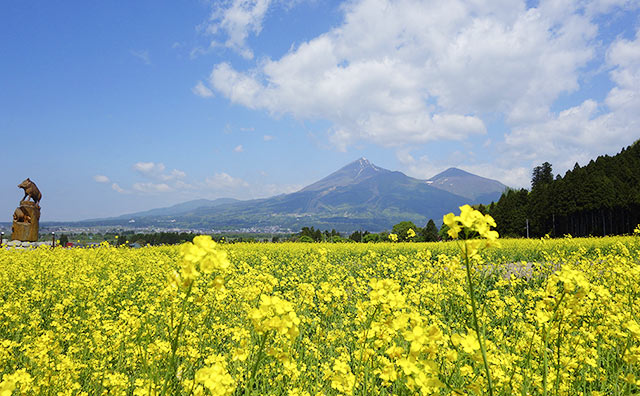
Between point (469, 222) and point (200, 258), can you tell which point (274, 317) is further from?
point (469, 222)

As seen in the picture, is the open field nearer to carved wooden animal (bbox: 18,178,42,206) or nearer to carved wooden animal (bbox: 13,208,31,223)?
carved wooden animal (bbox: 13,208,31,223)

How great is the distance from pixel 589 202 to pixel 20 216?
45369 mm

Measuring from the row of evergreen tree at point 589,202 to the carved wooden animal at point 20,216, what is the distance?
4311cm

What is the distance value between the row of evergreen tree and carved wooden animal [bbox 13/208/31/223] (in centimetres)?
4311

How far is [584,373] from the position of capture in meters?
2.90

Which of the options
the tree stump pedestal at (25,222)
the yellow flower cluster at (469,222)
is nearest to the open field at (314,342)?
the yellow flower cluster at (469,222)

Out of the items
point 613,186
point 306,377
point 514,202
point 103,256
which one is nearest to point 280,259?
point 103,256

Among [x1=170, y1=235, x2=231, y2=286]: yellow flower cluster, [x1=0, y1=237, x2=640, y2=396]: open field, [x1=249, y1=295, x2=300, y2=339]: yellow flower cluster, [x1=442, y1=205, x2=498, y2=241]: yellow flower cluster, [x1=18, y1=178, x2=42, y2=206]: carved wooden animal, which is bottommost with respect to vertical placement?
[x1=0, y1=237, x2=640, y2=396]: open field

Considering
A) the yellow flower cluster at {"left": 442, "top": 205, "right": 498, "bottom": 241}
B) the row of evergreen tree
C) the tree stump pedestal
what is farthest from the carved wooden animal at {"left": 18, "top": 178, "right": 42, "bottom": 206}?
the row of evergreen tree

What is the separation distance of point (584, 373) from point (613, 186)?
38.5m

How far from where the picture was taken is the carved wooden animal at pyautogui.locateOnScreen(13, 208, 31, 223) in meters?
19.5

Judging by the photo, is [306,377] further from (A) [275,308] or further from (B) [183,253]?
(B) [183,253]

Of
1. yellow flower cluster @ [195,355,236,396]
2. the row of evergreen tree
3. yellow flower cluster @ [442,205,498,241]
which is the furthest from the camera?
the row of evergreen tree

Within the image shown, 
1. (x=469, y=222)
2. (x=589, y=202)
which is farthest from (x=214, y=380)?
(x=589, y=202)
